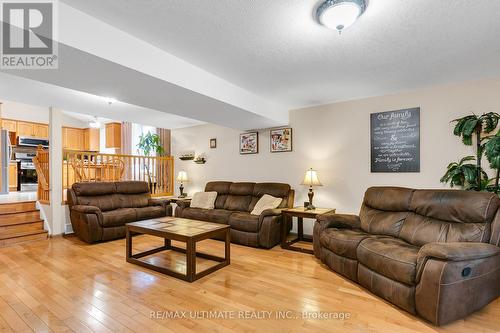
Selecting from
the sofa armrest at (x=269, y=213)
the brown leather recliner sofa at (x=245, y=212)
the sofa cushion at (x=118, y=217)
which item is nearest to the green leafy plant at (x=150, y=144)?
the brown leather recliner sofa at (x=245, y=212)

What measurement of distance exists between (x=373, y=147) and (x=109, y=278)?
Answer: 3.88 m

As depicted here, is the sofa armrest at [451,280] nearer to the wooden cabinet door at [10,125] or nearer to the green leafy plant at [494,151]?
the green leafy plant at [494,151]

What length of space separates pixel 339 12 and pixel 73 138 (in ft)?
30.6

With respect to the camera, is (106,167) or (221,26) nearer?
(221,26)

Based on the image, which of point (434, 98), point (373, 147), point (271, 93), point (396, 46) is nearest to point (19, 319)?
point (271, 93)

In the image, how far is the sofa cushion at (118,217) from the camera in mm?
4188

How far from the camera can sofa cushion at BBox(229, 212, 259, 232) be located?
3.93 metres

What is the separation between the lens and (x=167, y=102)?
10.8 feet

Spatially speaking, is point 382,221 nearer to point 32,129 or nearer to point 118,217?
point 118,217

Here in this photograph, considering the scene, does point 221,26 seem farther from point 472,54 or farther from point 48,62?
point 472,54

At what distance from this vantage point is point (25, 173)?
6938 mm

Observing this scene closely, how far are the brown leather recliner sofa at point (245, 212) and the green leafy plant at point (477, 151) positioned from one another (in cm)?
234

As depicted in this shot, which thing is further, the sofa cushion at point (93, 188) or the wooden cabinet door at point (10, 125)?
the wooden cabinet door at point (10, 125)

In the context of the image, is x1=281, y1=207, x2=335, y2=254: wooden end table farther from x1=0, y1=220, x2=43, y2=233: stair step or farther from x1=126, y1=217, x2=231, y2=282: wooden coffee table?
x1=0, y1=220, x2=43, y2=233: stair step
